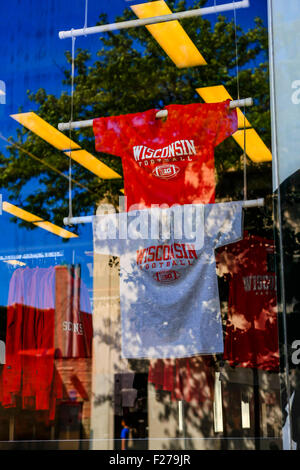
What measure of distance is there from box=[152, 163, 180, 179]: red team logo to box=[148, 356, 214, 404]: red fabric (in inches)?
48.7

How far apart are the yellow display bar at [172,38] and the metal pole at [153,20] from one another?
0.03m

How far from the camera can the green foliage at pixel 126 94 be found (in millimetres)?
4605

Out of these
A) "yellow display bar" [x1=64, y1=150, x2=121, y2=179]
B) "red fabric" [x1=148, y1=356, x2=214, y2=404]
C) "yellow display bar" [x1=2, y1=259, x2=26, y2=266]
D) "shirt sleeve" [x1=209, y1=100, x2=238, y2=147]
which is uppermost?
"shirt sleeve" [x1=209, y1=100, x2=238, y2=147]

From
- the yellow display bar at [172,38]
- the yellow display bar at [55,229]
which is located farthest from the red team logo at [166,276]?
the yellow display bar at [172,38]

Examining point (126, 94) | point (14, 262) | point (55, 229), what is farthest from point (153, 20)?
point (14, 262)

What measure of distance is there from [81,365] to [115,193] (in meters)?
1.21

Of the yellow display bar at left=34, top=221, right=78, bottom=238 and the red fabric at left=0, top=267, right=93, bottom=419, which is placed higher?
the yellow display bar at left=34, top=221, right=78, bottom=238

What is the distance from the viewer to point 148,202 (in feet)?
15.3

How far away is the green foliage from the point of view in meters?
4.61

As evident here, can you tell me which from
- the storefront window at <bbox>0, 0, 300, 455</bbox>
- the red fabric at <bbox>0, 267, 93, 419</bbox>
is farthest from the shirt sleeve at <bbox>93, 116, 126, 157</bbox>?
the red fabric at <bbox>0, 267, 93, 419</bbox>

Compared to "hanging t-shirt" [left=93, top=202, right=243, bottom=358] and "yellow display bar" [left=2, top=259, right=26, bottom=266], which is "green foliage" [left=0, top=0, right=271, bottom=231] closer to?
"hanging t-shirt" [left=93, top=202, right=243, bottom=358]

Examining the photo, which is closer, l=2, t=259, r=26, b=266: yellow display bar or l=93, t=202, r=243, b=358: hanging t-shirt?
l=93, t=202, r=243, b=358: hanging t-shirt
